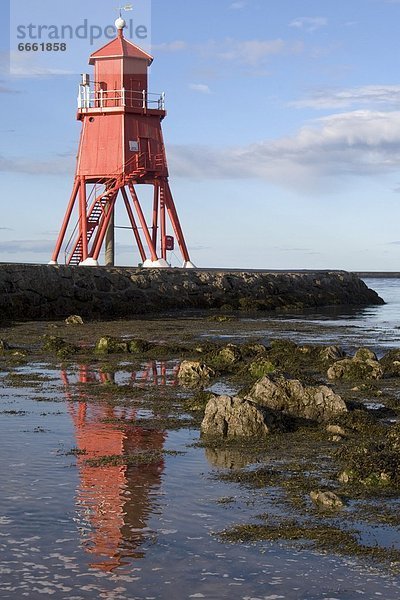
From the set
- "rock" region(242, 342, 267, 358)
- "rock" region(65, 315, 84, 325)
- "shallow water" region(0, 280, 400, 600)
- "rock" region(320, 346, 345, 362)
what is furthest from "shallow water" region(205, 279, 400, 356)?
"shallow water" region(0, 280, 400, 600)

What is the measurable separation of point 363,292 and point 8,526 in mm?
45227

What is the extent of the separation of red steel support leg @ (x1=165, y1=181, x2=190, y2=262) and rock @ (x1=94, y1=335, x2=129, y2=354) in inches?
1139

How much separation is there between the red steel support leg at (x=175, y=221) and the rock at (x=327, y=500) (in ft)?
134

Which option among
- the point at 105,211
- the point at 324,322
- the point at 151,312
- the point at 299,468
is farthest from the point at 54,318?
Result: the point at 299,468

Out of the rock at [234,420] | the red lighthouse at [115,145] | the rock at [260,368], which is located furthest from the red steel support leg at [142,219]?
the rock at [234,420]

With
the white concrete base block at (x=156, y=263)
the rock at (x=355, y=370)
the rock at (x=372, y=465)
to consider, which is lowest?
the rock at (x=372, y=465)

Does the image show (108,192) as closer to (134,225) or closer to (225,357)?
(134,225)

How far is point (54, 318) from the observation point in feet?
102

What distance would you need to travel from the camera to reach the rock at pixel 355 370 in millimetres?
14758

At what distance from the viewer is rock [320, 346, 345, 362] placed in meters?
17.0

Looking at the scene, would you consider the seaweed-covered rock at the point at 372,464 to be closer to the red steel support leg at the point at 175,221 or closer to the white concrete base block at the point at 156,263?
the white concrete base block at the point at 156,263

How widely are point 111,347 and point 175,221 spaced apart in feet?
Result: 96.8

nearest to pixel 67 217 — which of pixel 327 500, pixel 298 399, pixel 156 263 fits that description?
pixel 156 263

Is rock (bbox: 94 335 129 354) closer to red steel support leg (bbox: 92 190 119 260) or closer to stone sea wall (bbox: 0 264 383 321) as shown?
stone sea wall (bbox: 0 264 383 321)
